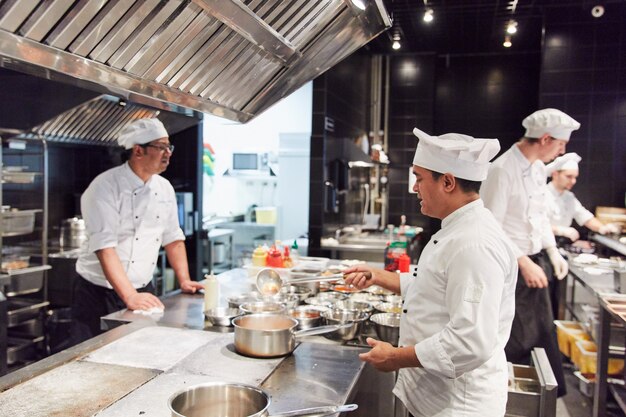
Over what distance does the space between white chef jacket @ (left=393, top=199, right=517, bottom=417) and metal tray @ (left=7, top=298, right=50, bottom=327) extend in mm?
3419

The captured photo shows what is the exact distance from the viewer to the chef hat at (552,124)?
3268 millimetres

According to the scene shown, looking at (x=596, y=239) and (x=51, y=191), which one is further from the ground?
(x=51, y=191)

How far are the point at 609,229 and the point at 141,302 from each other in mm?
5065

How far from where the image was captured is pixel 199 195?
21.3 ft

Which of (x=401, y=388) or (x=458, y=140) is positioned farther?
(x=401, y=388)

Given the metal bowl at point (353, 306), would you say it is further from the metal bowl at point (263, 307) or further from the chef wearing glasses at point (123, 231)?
the chef wearing glasses at point (123, 231)

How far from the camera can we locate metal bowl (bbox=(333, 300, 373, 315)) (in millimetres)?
2546

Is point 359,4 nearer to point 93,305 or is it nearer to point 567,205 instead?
point 93,305

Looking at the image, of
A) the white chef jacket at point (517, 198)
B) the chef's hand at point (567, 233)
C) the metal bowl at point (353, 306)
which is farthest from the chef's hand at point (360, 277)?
the chef's hand at point (567, 233)

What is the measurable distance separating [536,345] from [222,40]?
261cm

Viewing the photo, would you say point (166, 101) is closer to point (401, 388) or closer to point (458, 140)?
point (458, 140)

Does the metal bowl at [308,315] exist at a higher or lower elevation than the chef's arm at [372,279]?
lower

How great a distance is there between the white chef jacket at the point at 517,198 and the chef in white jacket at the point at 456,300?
5.29ft

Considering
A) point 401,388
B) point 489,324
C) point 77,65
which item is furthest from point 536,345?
point 77,65
